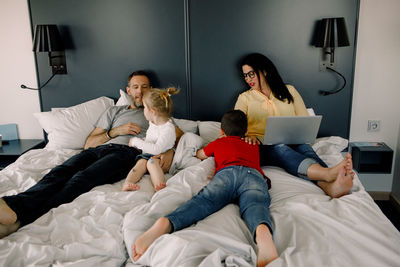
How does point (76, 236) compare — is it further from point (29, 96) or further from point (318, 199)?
point (29, 96)

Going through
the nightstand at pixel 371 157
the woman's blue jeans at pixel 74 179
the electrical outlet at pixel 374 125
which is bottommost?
the nightstand at pixel 371 157

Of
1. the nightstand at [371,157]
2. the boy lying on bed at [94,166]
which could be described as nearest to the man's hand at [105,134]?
the boy lying on bed at [94,166]

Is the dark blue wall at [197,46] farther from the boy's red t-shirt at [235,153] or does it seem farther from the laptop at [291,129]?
the boy's red t-shirt at [235,153]

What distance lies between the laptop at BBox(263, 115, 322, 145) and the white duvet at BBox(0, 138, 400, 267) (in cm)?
37

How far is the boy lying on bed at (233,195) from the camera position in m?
1.22

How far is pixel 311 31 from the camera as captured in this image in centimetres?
246

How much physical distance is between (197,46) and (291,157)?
1.16m

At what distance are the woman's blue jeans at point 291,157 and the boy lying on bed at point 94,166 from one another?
593 millimetres

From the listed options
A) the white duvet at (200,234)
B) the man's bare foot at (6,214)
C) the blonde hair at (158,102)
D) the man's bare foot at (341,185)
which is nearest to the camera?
the white duvet at (200,234)

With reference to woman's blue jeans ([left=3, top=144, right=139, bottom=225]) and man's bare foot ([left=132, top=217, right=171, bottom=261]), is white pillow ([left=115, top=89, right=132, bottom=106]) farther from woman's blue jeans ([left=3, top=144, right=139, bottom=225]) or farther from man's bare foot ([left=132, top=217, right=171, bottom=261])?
man's bare foot ([left=132, top=217, right=171, bottom=261])

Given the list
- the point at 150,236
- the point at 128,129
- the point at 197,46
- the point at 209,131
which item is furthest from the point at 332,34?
the point at 150,236

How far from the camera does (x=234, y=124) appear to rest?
5.84ft

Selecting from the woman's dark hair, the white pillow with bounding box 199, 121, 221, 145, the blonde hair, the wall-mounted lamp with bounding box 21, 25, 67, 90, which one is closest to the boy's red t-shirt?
the blonde hair

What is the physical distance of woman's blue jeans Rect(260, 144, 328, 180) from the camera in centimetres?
183
